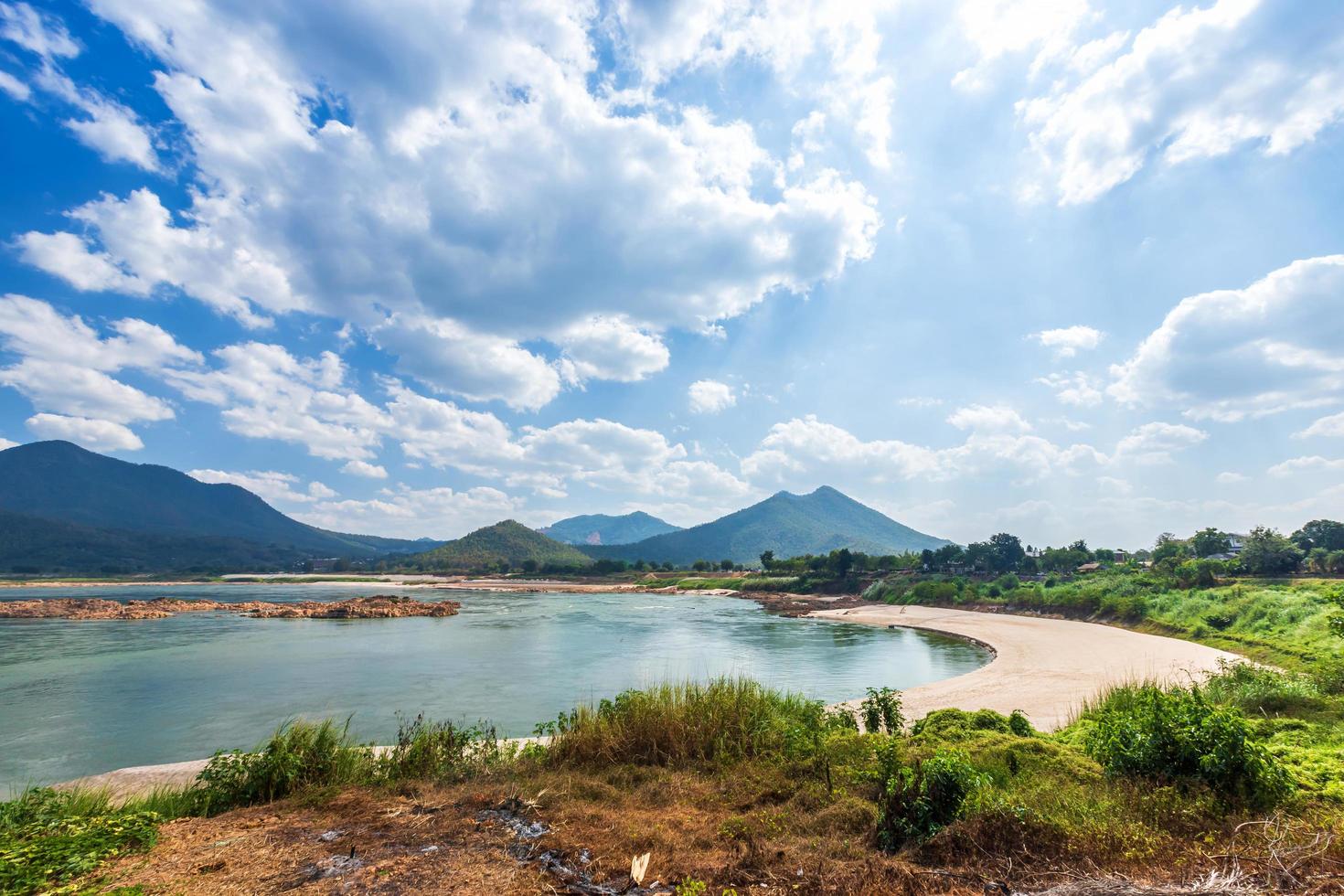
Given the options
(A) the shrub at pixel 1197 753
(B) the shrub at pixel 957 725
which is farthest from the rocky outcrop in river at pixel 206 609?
(A) the shrub at pixel 1197 753

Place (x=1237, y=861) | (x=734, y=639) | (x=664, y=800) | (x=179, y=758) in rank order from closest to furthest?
(x=1237, y=861) → (x=664, y=800) → (x=179, y=758) → (x=734, y=639)

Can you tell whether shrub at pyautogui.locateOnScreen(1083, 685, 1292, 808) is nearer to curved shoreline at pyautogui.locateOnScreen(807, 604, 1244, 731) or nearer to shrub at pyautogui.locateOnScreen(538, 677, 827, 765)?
shrub at pyautogui.locateOnScreen(538, 677, 827, 765)

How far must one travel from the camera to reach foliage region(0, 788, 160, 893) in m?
4.82

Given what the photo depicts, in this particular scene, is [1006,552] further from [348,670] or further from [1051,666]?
[348,670]

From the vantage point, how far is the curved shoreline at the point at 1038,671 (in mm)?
12039

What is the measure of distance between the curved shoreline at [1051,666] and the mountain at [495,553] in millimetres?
117721

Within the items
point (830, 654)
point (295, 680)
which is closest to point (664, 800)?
point (295, 680)

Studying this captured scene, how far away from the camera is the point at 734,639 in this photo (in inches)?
1523

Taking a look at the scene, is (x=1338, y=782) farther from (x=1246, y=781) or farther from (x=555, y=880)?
(x=555, y=880)

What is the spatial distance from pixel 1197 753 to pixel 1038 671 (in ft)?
65.2

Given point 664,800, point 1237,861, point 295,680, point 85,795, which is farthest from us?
point 295,680

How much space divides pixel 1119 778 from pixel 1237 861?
6.52 ft

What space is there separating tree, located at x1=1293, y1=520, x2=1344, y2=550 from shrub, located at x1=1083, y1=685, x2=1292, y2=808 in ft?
281

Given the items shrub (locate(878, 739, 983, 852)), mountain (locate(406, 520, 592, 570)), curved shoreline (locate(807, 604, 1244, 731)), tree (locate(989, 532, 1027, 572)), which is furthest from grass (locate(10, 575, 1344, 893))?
mountain (locate(406, 520, 592, 570))
